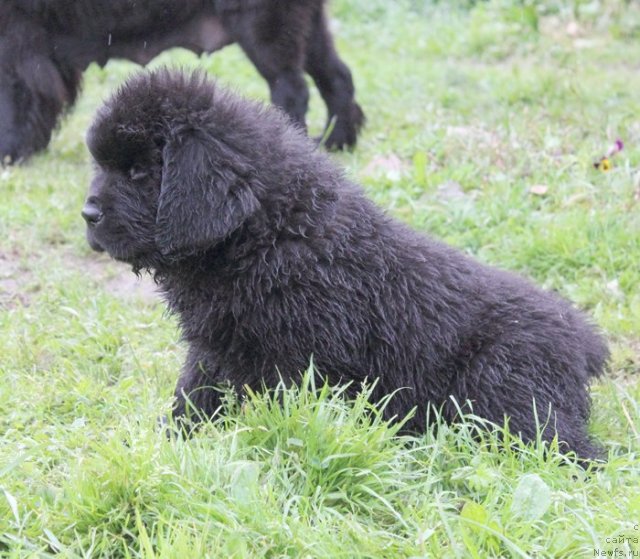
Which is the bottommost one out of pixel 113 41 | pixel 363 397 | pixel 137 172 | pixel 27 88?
pixel 27 88

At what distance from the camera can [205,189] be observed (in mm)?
2975

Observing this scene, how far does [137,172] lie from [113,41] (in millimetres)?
2996

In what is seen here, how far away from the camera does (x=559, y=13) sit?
9.18 metres

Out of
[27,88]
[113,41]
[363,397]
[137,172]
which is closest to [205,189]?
[137,172]

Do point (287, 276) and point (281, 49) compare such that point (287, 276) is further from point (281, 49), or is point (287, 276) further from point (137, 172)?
point (281, 49)

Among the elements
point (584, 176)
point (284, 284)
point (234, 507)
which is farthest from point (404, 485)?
point (584, 176)

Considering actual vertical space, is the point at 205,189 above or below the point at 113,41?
above

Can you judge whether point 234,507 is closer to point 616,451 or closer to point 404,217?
point 616,451

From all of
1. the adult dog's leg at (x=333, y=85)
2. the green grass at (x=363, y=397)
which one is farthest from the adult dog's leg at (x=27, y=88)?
the adult dog's leg at (x=333, y=85)

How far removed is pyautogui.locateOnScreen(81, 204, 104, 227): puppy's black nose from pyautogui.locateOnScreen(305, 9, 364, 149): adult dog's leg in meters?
3.32

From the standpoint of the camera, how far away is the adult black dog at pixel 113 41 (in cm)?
571

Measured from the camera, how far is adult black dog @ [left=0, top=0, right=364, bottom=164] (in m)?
5.71

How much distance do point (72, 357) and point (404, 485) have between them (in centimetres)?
172

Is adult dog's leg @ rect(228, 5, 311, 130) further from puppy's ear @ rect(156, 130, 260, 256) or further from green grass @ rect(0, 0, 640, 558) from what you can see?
puppy's ear @ rect(156, 130, 260, 256)
